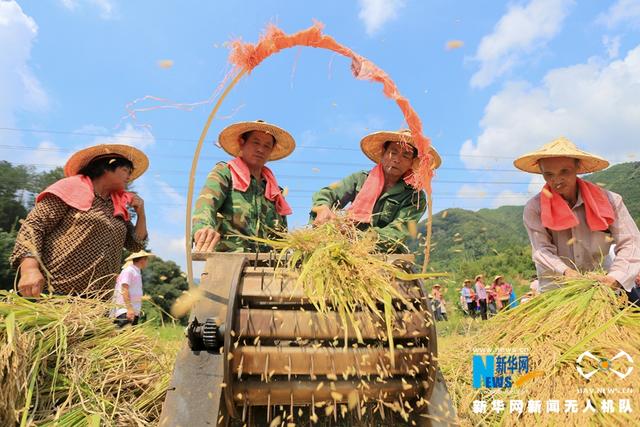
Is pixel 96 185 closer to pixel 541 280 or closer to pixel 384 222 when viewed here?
pixel 384 222

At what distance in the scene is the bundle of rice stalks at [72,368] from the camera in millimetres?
2363

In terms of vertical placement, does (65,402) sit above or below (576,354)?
below

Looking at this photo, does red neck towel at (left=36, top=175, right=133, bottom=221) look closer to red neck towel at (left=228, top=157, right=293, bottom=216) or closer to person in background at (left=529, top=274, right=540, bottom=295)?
red neck towel at (left=228, top=157, right=293, bottom=216)

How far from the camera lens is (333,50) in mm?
3102

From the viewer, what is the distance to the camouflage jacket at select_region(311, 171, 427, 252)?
3.63 metres

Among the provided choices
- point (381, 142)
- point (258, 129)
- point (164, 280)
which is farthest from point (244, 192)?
point (164, 280)

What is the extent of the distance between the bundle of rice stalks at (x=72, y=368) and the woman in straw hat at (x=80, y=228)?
0.39 metres

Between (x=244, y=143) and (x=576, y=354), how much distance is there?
3.11 metres

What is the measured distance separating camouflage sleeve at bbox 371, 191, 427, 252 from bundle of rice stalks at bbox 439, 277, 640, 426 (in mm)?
913

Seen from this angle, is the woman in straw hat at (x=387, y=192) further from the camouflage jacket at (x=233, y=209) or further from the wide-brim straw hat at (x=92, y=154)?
the wide-brim straw hat at (x=92, y=154)

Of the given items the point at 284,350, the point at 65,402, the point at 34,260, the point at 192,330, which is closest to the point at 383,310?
the point at 284,350

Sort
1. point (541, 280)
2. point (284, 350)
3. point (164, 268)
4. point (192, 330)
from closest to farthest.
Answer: point (284, 350)
point (192, 330)
point (541, 280)
point (164, 268)

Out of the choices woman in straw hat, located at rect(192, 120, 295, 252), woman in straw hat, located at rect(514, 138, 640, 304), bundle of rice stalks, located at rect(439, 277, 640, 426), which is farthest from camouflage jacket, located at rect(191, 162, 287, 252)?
woman in straw hat, located at rect(514, 138, 640, 304)

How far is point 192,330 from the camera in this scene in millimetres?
2330
